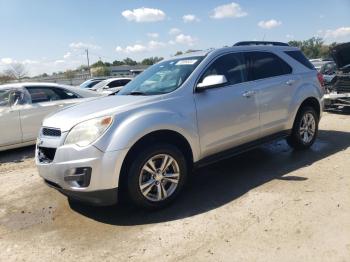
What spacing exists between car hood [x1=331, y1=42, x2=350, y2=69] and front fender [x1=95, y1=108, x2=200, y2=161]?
7780 mm

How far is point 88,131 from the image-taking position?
428cm

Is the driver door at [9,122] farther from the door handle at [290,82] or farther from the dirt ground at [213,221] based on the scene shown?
the door handle at [290,82]

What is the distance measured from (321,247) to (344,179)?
2.01 metres

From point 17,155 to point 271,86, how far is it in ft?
17.6

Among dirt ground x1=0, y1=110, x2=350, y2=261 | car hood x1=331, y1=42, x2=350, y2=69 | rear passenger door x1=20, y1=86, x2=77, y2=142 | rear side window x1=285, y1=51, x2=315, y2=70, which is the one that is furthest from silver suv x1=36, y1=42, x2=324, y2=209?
car hood x1=331, y1=42, x2=350, y2=69

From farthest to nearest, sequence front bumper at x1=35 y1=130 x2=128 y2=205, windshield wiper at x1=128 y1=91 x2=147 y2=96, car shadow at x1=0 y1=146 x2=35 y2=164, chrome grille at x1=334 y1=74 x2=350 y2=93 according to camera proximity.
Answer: chrome grille at x1=334 y1=74 x2=350 y2=93 < car shadow at x1=0 y1=146 x2=35 y2=164 < windshield wiper at x1=128 y1=91 x2=147 y2=96 < front bumper at x1=35 y1=130 x2=128 y2=205

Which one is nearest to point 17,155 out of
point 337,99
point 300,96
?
point 300,96

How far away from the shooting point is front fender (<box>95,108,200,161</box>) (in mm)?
4207

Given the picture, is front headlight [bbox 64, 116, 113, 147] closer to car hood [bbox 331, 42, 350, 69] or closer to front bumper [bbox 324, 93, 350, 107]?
front bumper [bbox 324, 93, 350, 107]

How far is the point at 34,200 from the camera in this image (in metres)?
5.45

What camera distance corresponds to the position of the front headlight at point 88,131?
423cm

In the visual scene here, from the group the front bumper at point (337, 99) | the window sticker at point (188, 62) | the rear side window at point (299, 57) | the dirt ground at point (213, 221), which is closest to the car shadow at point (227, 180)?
the dirt ground at point (213, 221)

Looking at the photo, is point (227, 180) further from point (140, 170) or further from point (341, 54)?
point (341, 54)

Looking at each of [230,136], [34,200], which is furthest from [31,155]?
[230,136]
